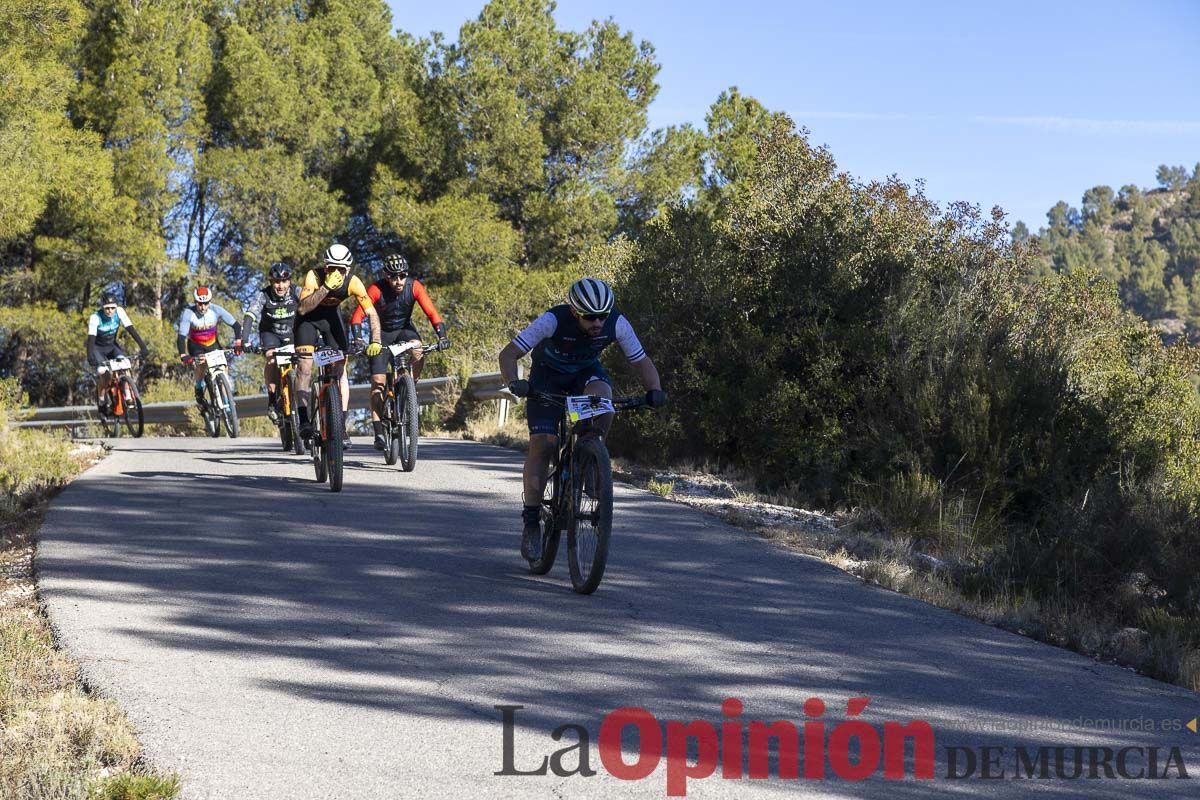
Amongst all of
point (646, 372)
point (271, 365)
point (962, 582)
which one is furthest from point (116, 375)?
point (962, 582)

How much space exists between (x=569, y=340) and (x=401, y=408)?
536cm

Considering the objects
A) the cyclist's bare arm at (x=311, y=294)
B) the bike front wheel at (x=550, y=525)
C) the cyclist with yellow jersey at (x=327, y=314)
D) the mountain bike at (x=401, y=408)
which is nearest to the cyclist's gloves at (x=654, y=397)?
the bike front wheel at (x=550, y=525)

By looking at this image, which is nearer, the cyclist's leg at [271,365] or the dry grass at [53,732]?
the dry grass at [53,732]

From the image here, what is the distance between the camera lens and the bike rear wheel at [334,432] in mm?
11531

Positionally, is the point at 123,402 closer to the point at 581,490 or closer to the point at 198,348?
the point at 198,348

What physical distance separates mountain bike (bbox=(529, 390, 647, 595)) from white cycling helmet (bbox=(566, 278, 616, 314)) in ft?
1.70

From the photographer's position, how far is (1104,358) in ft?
58.1

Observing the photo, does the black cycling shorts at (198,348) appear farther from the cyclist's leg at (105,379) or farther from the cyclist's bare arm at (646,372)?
the cyclist's bare arm at (646,372)

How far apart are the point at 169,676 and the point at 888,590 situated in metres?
4.62

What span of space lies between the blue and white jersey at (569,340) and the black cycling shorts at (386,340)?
5.27m

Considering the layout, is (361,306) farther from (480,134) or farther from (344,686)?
(480,134)

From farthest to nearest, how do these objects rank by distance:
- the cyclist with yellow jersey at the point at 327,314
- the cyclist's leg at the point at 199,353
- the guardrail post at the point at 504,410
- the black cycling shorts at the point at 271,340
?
the guardrail post at the point at 504,410 < the cyclist's leg at the point at 199,353 < the black cycling shorts at the point at 271,340 < the cyclist with yellow jersey at the point at 327,314

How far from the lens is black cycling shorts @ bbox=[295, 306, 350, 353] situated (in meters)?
12.4

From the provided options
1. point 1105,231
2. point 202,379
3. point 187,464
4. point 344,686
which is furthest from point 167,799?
point 1105,231
